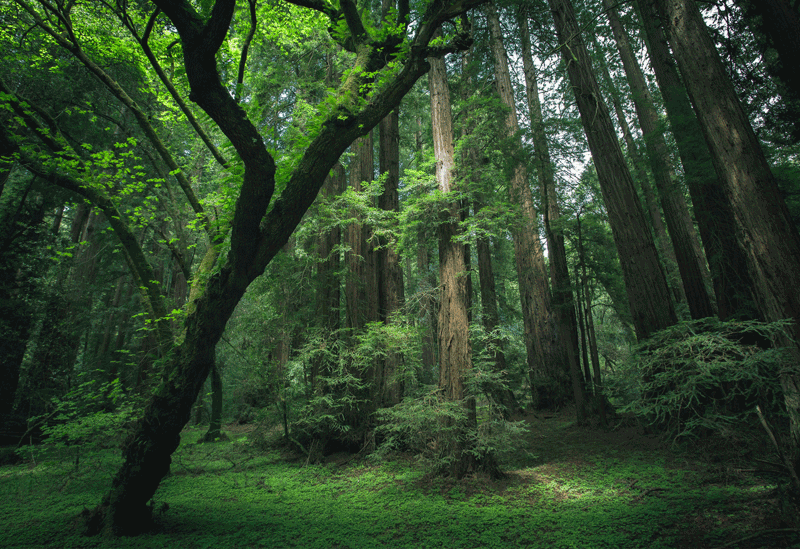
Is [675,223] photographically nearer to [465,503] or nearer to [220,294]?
[465,503]

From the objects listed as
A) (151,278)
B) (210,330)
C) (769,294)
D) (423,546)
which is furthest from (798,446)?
(151,278)

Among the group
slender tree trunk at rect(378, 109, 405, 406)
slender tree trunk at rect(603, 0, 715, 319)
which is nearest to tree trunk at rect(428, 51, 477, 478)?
slender tree trunk at rect(378, 109, 405, 406)

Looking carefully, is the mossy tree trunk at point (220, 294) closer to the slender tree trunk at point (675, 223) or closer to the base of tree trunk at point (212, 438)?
the slender tree trunk at point (675, 223)

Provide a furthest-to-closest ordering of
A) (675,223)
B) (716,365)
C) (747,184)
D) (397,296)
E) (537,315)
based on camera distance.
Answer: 1. (537,315)
2. (397,296)
3. (675,223)
4. (747,184)
5. (716,365)

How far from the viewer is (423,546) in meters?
3.42

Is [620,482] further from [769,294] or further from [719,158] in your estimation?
[719,158]

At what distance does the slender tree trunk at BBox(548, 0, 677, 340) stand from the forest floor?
6.64ft

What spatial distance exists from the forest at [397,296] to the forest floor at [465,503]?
0.14 ft

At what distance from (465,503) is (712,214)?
623cm

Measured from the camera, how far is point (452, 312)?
5570 millimetres

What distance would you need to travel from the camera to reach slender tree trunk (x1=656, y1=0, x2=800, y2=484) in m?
3.02

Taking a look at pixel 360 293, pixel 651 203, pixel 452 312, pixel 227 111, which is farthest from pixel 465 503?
pixel 651 203

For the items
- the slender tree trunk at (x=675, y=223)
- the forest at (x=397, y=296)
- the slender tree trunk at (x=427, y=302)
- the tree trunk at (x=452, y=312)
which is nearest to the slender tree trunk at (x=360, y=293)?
the forest at (x=397, y=296)

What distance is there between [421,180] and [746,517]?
5.50m
